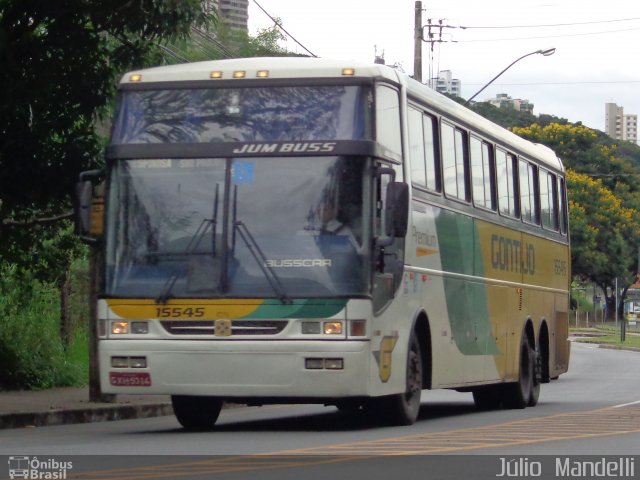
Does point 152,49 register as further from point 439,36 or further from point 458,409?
point 439,36

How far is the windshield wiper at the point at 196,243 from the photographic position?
47.6 ft

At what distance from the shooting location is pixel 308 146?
14578 mm

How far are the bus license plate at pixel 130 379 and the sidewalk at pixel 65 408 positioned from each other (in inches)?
108

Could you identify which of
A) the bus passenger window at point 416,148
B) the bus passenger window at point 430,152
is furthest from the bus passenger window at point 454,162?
the bus passenger window at point 416,148

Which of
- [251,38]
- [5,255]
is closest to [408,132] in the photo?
[5,255]

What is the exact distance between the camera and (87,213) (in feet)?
49.0

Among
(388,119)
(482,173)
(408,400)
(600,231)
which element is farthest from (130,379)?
(600,231)

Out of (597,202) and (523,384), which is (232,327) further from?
(597,202)

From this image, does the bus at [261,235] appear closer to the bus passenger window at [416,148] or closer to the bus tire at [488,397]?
the bus passenger window at [416,148]

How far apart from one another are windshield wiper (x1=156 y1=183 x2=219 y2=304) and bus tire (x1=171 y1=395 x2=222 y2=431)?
1.91 m

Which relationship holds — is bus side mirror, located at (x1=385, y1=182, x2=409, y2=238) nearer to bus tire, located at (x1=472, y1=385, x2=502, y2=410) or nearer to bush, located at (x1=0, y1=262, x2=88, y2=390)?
bus tire, located at (x1=472, y1=385, x2=502, y2=410)

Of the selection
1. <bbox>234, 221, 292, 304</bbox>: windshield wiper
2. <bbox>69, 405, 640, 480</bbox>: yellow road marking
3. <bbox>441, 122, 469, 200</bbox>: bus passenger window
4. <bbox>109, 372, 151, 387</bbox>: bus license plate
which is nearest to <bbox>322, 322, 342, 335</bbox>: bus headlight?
<bbox>234, 221, 292, 304</bbox>: windshield wiper

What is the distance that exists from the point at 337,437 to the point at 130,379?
7.05 ft

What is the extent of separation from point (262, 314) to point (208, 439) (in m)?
1.31
